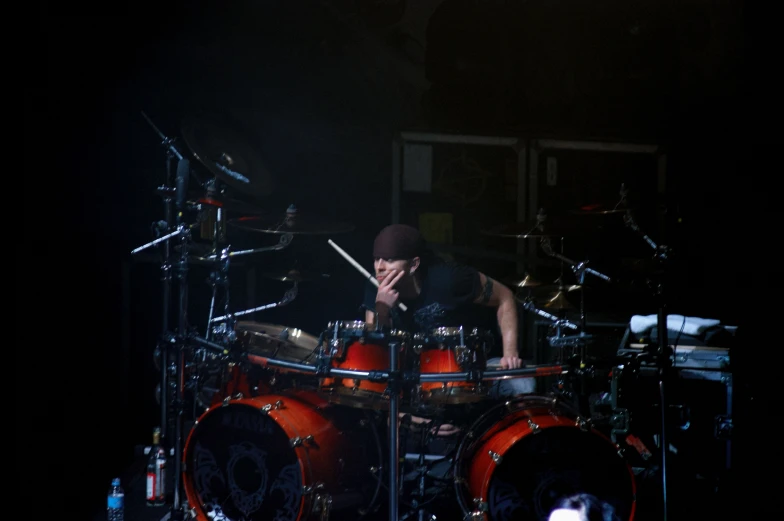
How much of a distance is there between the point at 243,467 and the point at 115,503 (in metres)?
0.68

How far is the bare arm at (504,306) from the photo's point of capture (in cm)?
395

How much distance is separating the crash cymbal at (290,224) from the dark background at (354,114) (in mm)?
1178

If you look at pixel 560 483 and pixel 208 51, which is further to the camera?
pixel 208 51

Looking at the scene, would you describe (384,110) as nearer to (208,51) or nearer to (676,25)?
(208,51)

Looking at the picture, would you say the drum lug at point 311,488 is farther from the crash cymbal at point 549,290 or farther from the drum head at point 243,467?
the crash cymbal at point 549,290

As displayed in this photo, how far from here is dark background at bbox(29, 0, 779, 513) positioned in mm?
4352

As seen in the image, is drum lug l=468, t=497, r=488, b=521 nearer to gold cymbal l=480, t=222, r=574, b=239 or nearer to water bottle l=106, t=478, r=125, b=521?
gold cymbal l=480, t=222, r=574, b=239

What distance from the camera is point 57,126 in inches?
153

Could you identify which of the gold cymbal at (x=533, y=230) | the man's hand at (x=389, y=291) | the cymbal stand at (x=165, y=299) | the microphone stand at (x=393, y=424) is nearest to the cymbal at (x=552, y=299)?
the gold cymbal at (x=533, y=230)

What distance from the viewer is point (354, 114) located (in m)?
5.00

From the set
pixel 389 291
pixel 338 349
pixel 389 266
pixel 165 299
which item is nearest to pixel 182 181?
pixel 165 299

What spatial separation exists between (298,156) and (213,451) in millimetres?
2450

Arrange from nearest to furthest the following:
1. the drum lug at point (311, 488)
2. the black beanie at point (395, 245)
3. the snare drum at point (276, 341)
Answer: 1. the drum lug at point (311, 488)
2. the snare drum at point (276, 341)
3. the black beanie at point (395, 245)

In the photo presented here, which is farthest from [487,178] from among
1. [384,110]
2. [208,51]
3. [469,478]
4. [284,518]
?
[284,518]
